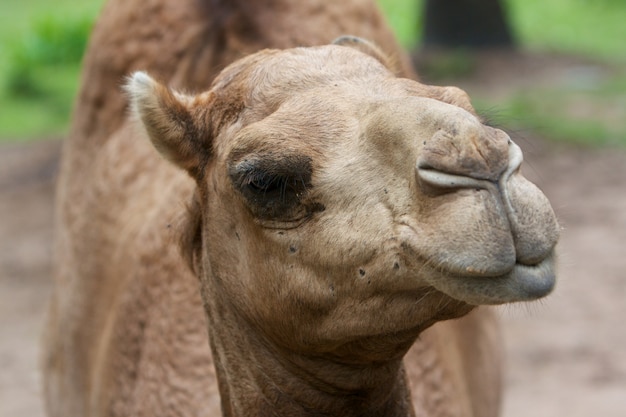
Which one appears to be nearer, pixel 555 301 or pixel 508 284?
pixel 508 284

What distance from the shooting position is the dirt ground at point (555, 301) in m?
7.41

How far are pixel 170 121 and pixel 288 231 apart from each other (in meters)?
0.65

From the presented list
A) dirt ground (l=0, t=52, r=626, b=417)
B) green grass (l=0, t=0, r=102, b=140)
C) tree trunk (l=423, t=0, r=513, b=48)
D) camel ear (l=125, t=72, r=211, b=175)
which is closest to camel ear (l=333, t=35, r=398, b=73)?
camel ear (l=125, t=72, r=211, b=175)

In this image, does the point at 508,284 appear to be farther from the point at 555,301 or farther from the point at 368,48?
the point at 555,301

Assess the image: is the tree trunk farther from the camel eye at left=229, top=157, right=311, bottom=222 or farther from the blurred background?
the camel eye at left=229, top=157, right=311, bottom=222

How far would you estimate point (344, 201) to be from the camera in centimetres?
287

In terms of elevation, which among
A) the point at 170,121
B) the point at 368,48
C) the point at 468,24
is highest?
the point at 468,24

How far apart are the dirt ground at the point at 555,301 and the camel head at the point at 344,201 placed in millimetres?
Result: 2720

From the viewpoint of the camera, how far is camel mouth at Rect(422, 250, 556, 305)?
2.49 m

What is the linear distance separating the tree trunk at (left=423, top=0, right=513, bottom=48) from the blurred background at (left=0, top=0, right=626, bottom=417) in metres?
0.02

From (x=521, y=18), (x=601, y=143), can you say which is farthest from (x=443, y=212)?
(x=521, y=18)

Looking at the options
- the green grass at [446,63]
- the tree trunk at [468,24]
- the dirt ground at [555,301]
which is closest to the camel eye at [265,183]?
the dirt ground at [555,301]

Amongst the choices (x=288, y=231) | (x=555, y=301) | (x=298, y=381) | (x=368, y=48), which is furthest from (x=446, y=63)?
(x=288, y=231)

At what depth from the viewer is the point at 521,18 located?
20.4m
